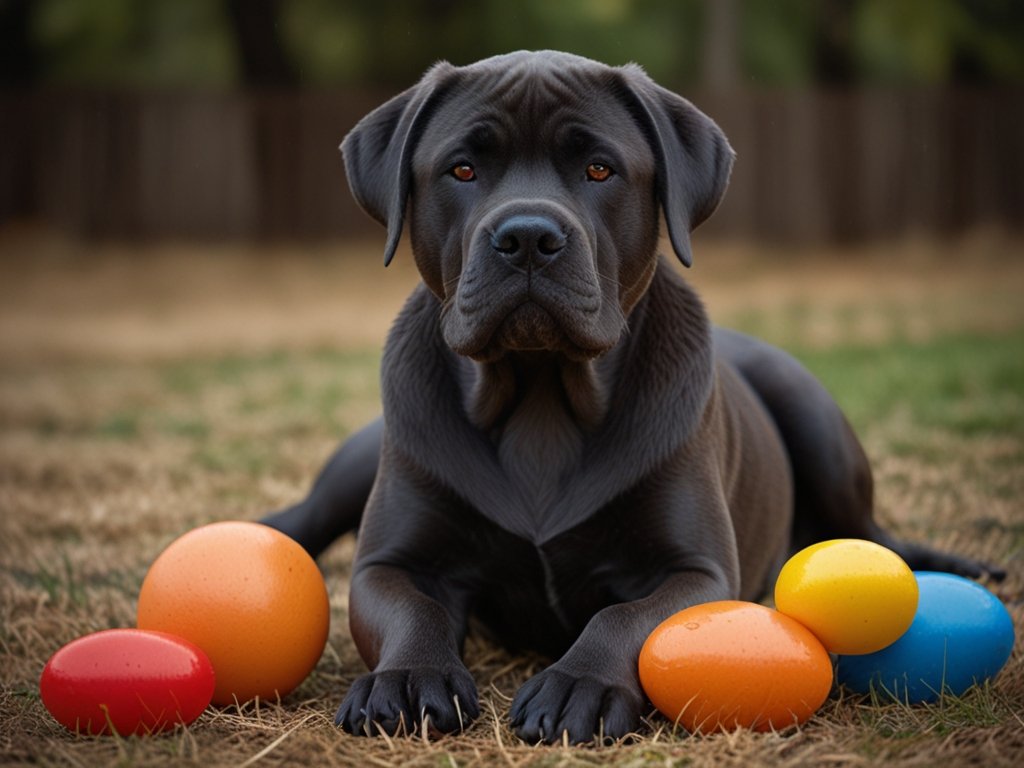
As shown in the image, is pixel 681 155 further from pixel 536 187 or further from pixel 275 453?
pixel 275 453

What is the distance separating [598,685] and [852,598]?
63 centimetres

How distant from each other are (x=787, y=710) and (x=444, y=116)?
183 cm

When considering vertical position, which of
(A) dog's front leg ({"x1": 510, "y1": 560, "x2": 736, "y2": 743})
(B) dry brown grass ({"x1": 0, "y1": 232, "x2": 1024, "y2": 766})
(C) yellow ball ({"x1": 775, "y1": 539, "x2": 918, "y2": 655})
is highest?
(C) yellow ball ({"x1": 775, "y1": 539, "x2": 918, "y2": 655})

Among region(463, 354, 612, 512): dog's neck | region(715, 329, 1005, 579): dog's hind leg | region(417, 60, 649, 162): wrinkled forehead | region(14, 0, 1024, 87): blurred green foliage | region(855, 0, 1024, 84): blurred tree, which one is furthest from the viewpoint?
region(14, 0, 1024, 87): blurred green foliage

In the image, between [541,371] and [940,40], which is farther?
[940,40]

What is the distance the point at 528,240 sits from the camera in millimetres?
3277

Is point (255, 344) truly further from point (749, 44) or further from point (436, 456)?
point (749, 44)

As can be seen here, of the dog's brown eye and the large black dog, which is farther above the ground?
the dog's brown eye

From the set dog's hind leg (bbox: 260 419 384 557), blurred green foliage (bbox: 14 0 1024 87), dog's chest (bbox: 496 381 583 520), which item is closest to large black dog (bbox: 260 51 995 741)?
dog's chest (bbox: 496 381 583 520)

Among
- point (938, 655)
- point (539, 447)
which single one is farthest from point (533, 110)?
point (938, 655)

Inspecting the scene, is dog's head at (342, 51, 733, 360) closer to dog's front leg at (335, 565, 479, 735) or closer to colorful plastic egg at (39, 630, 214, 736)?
dog's front leg at (335, 565, 479, 735)

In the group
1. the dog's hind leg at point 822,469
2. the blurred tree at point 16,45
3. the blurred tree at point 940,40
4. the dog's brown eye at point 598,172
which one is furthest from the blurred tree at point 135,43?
the dog's brown eye at point 598,172

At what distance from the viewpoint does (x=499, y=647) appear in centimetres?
411

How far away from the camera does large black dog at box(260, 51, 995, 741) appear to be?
3.40 metres
